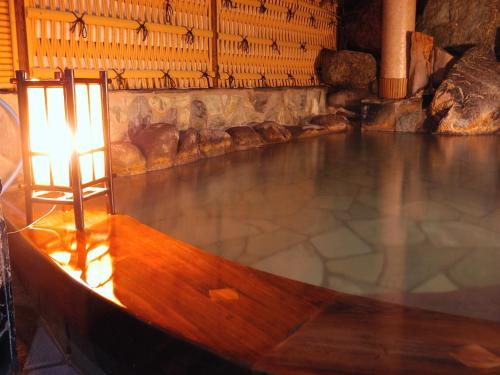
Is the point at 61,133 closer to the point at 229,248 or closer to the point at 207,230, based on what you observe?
the point at 229,248

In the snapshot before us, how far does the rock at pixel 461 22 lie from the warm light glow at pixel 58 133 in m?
13.8

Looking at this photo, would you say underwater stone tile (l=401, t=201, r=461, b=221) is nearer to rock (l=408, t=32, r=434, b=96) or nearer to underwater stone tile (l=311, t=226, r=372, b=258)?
underwater stone tile (l=311, t=226, r=372, b=258)

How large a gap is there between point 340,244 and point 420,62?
35.9ft

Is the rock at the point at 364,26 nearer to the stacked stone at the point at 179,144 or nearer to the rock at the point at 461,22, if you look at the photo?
the rock at the point at 461,22

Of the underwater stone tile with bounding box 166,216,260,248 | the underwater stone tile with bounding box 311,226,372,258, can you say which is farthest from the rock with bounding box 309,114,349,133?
the underwater stone tile with bounding box 311,226,372,258

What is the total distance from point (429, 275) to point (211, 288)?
6.27 ft

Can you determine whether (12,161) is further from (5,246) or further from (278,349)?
(278,349)

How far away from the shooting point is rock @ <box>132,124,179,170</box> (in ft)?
24.6

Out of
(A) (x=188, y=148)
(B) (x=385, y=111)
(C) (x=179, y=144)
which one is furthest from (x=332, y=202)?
(B) (x=385, y=111)

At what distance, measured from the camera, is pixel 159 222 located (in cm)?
468

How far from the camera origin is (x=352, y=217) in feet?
15.9

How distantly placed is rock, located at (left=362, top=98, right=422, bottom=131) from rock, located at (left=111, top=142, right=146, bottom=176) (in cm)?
798

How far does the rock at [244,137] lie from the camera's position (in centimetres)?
976

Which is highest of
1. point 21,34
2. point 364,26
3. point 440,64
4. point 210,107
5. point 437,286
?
point 364,26
